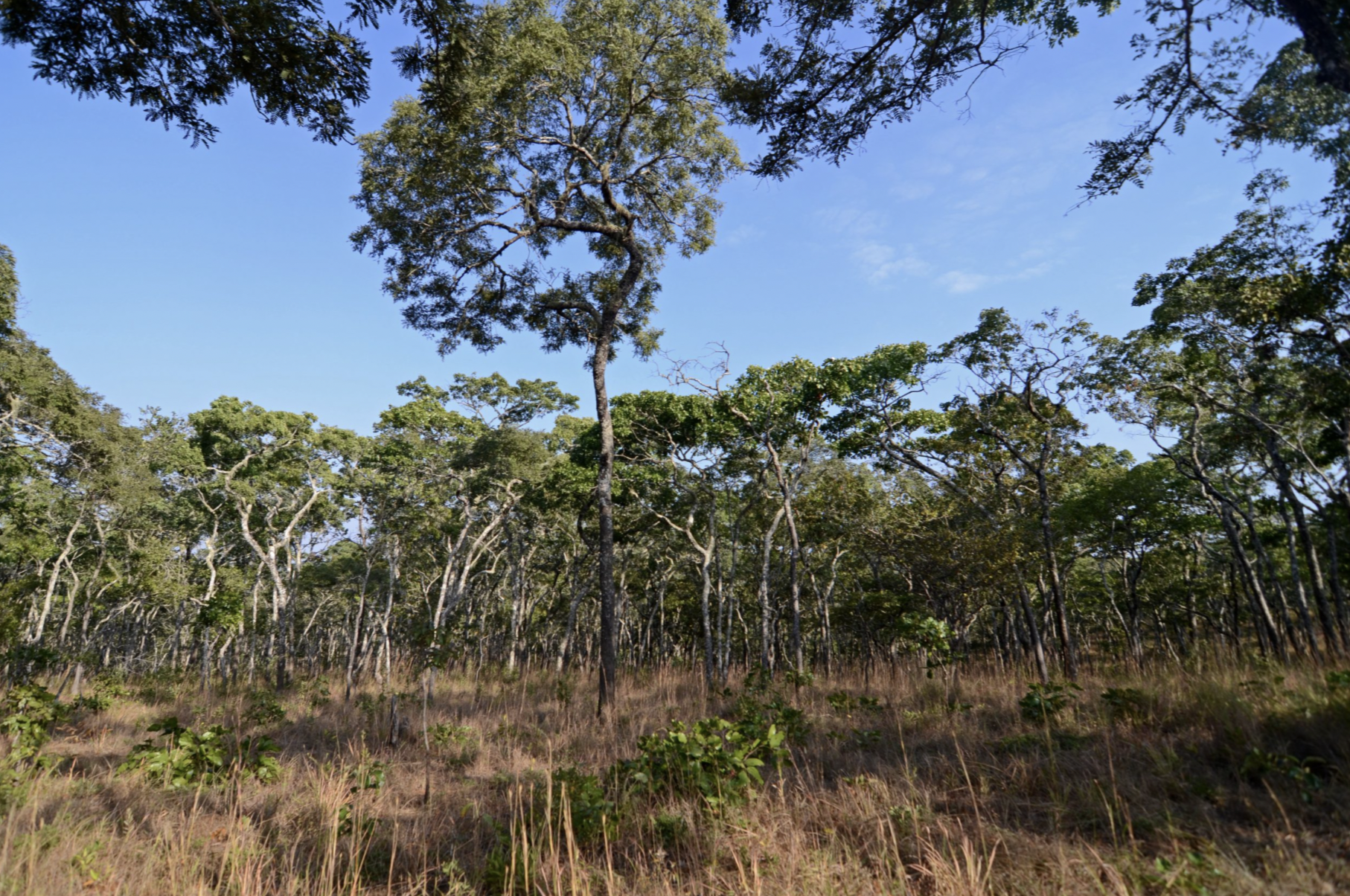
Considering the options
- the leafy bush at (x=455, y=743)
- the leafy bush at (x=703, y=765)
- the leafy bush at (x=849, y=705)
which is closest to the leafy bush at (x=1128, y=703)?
the leafy bush at (x=849, y=705)

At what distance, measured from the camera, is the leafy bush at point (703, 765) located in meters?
4.34

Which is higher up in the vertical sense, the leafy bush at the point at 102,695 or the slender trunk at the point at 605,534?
the slender trunk at the point at 605,534

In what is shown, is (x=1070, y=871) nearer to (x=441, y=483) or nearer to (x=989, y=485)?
(x=989, y=485)

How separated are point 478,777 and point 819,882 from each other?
14.8ft

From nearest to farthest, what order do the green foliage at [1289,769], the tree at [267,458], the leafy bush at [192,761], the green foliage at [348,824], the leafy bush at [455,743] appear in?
1. the green foliage at [1289,769]
2. the green foliage at [348,824]
3. the leafy bush at [192,761]
4. the leafy bush at [455,743]
5. the tree at [267,458]

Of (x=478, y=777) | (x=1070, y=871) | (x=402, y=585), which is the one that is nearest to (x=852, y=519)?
(x=478, y=777)

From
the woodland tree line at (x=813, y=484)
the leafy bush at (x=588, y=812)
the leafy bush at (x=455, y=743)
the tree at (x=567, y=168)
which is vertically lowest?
the leafy bush at (x=455, y=743)

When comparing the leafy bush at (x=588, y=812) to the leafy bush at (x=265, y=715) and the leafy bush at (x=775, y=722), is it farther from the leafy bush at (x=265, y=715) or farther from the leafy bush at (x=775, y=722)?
the leafy bush at (x=265, y=715)

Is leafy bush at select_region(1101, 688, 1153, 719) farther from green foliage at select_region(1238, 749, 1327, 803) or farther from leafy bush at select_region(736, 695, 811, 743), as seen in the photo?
leafy bush at select_region(736, 695, 811, 743)

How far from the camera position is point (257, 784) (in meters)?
5.80

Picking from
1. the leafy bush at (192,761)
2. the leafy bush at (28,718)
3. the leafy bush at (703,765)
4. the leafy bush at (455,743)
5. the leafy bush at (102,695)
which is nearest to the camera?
the leafy bush at (703,765)

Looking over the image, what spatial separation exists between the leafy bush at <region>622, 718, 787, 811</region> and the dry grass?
157mm

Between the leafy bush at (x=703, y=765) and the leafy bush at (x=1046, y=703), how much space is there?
335 centimetres

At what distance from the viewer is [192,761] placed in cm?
559
